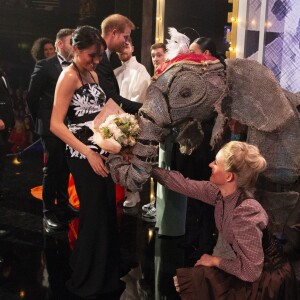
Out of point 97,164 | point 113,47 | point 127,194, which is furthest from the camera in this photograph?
point 127,194

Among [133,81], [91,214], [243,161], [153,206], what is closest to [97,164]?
[91,214]

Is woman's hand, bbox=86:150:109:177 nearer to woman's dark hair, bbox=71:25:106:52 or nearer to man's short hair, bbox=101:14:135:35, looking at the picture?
woman's dark hair, bbox=71:25:106:52

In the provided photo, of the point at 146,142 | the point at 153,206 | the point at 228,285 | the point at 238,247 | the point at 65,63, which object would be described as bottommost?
the point at 153,206

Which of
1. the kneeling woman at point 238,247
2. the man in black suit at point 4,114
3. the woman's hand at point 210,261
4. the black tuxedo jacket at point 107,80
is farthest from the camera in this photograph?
the man in black suit at point 4,114

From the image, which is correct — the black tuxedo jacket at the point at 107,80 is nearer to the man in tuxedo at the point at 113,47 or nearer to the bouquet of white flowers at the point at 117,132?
the man in tuxedo at the point at 113,47

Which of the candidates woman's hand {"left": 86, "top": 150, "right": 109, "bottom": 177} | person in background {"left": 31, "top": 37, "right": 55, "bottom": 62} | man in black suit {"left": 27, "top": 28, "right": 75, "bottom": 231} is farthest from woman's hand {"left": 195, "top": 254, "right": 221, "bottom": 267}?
person in background {"left": 31, "top": 37, "right": 55, "bottom": 62}

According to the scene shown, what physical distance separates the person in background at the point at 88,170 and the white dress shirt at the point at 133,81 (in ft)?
4.56

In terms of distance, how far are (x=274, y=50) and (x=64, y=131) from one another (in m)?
1.25

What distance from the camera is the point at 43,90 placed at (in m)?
4.13

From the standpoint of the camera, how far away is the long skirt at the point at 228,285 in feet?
6.95

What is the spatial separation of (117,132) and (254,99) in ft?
2.02

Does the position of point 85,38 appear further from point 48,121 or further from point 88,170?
point 48,121

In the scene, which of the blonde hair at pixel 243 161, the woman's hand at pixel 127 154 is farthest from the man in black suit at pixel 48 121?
the blonde hair at pixel 243 161

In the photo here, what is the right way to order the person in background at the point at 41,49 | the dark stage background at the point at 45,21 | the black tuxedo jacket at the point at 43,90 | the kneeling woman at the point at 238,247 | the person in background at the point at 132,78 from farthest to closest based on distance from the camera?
the dark stage background at the point at 45,21 < the person in background at the point at 41,49 < the person in background at the point at 132,78 < the black tuxedo jacket at the point at 43,90 < the kneeling woman at the point at 238,247
